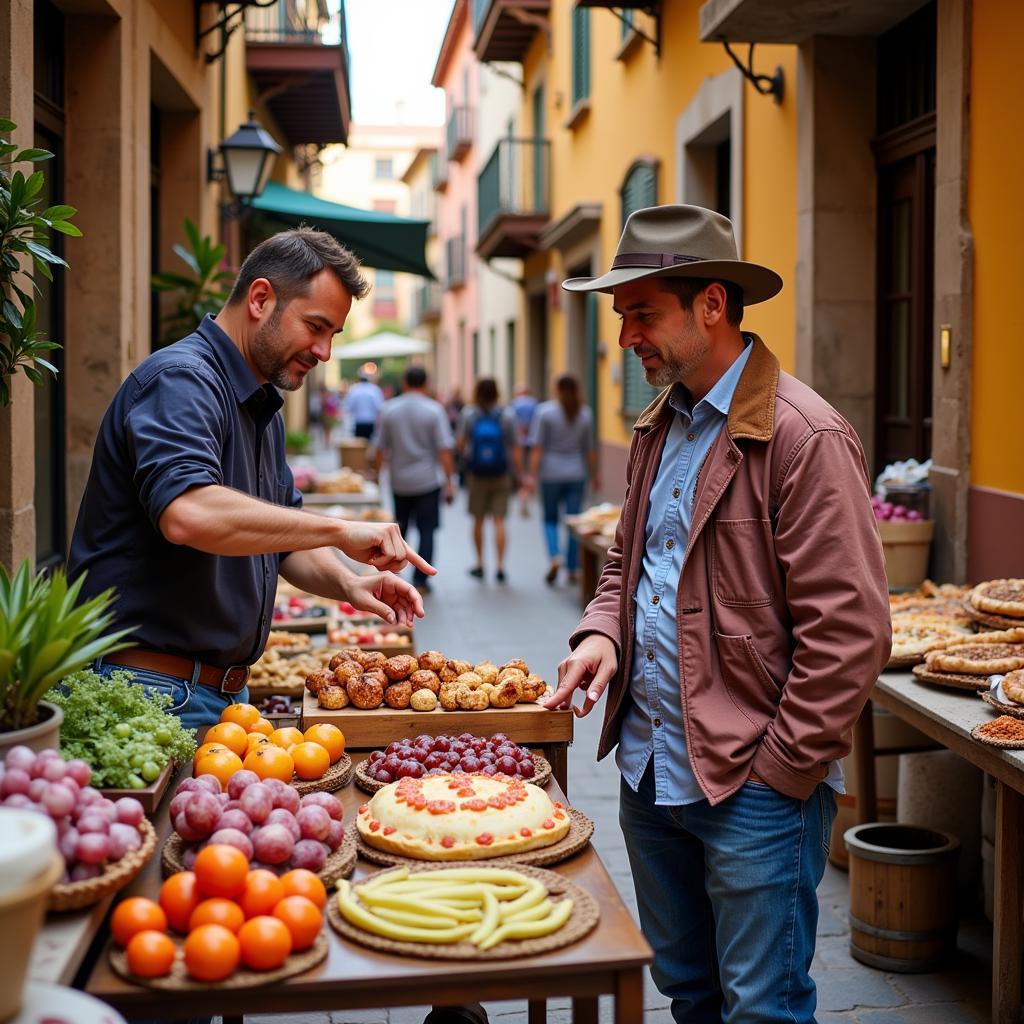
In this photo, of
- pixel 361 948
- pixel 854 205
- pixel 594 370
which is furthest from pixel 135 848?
pixel 594 370

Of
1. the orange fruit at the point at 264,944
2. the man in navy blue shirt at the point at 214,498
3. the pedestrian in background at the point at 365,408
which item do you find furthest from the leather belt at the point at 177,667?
the pedestrian in background at the point at 365,408

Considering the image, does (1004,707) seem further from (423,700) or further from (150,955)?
(150,955)

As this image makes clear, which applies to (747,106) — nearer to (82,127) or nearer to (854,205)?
(854,205)

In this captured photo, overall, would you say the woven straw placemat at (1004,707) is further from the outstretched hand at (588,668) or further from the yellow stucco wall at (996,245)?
the yellow stucco wall at (996,245)

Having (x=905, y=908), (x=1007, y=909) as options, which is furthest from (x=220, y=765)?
(x=905, y=908)

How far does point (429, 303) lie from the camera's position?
43.8 metres

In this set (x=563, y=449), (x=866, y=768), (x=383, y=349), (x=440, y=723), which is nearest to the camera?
(x=440, y=723)

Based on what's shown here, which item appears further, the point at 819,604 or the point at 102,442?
the point at 102,442

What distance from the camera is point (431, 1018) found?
3672mm

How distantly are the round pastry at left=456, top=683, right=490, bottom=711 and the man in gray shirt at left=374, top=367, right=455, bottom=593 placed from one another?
881 centimetres

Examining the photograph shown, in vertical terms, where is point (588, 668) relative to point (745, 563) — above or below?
below

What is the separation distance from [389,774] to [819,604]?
106 cm

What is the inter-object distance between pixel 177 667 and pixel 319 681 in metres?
0.41

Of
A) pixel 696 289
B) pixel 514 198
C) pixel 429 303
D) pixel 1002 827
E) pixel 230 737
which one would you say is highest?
pixel 429 303
